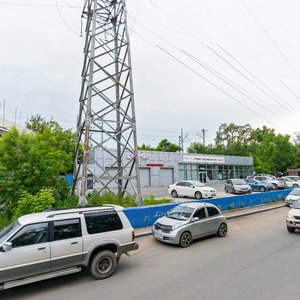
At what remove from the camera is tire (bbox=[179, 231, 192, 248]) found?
377 inches

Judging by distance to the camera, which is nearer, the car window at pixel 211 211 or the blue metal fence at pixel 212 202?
the car window at pixel 211 211

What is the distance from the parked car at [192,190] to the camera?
23.6 m

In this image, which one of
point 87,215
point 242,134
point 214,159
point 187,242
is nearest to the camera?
point 87,215

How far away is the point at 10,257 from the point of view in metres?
5.61

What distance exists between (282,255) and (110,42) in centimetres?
1351

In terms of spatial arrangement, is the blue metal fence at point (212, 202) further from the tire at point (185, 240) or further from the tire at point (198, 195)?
the tire at point (198, 195)

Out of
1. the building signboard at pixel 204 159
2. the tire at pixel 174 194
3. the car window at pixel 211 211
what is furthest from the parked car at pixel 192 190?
the building signboard at pixel 204 159

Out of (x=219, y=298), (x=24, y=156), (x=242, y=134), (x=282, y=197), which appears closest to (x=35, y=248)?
(x=219, y=298)

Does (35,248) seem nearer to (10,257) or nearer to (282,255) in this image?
(10,257)

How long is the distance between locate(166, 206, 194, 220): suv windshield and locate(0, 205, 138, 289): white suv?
11.0 ft

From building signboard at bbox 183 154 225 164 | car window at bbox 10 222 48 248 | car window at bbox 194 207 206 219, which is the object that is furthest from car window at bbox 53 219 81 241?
building signboard at bbox 183 154 225 164

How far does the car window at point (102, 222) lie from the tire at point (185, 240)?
3.14 m

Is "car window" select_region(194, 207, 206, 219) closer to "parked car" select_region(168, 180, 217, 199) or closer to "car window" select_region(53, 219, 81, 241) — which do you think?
"car window" select_region(53, 219, 81, 241)

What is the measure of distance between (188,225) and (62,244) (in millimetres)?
5119
